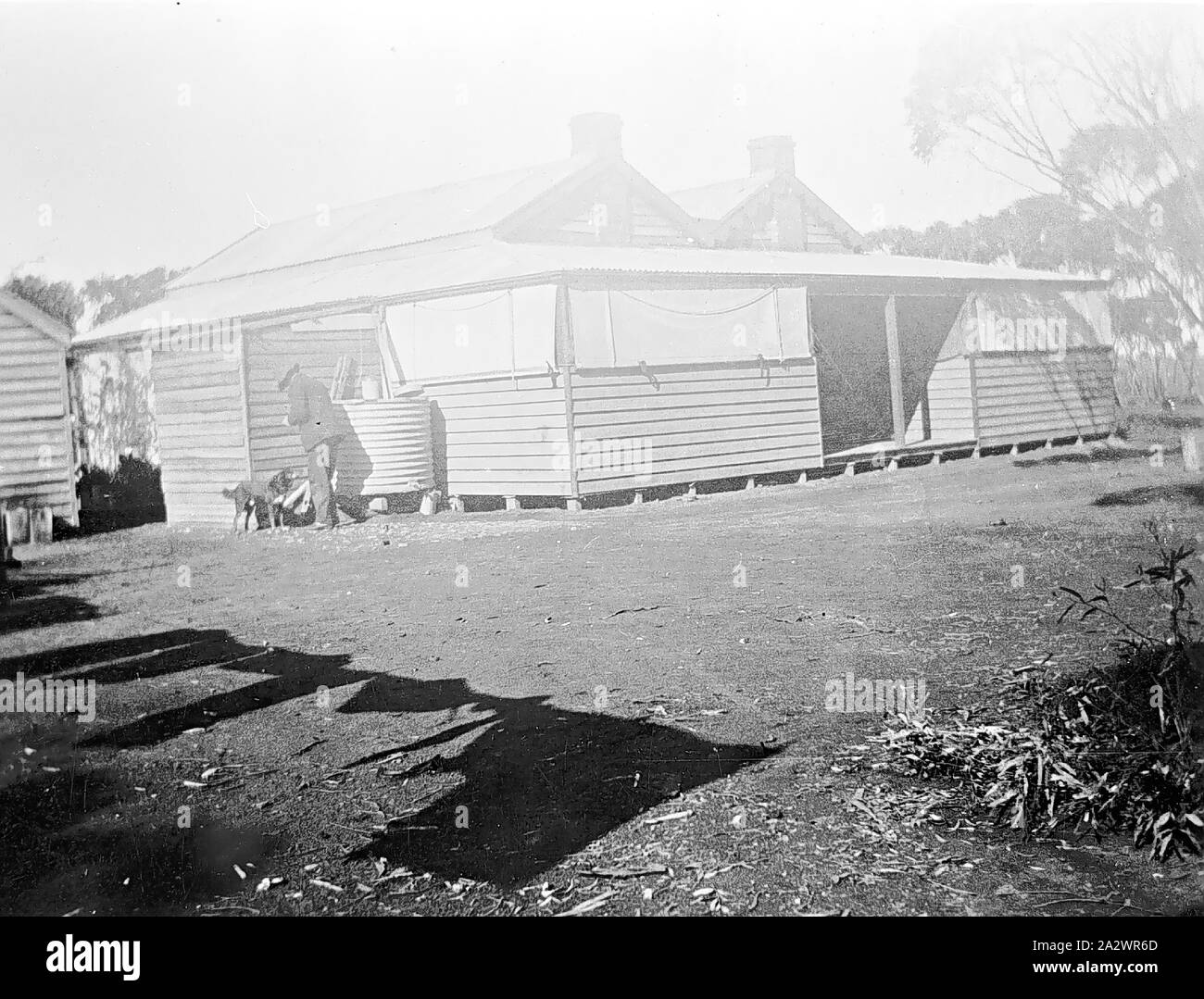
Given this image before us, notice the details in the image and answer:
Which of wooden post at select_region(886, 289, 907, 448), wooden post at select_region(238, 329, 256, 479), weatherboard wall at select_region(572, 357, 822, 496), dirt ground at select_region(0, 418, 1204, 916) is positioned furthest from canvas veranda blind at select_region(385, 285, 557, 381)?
wooden post at select_region(886, 289, 907, 448)

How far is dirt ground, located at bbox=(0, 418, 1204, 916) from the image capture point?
3439 mm

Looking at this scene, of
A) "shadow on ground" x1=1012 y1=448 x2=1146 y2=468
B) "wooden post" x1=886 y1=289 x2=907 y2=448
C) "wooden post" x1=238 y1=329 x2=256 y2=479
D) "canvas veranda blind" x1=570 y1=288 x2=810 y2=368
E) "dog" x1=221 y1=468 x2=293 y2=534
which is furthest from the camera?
"wooden post" x1=886 y1=289 x2=907 y2=448

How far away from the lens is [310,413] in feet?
36.9

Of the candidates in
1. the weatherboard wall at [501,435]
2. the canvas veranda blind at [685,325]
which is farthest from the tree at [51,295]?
the canvas veranda blind at [685,325]

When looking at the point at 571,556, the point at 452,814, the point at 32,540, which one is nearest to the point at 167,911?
the point at 452,814

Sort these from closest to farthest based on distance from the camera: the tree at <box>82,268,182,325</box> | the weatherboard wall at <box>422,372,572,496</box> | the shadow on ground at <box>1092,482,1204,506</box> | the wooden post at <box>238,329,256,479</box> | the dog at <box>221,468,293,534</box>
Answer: the tree at <box>82,268,182,325</box>
the shadow on ground at <box>1092,482,1204,506</box>
the dog at <box>221,468,293,534</box>
the wooden post at <box>238,329,256,479</box>
the weatherboard wall at <box>422,372,572,496</box>

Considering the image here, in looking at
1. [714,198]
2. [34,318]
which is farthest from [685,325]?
[34,318]

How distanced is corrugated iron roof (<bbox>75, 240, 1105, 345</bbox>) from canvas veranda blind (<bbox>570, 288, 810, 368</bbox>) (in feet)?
0.96

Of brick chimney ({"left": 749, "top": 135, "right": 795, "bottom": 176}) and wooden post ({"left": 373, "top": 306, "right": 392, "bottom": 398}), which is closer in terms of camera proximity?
brick chimney ({"left": 749, "top": 135, "right": 795, "bottom": 176})

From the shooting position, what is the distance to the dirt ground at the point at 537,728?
3.44 metres

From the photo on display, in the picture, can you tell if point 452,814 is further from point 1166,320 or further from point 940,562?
point 1166,320

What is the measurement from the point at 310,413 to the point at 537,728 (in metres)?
7.43

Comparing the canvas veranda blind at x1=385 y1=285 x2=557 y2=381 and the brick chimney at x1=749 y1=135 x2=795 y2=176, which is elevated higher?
the brick chimney at x1=749 y1=135 x2=795 y2=176

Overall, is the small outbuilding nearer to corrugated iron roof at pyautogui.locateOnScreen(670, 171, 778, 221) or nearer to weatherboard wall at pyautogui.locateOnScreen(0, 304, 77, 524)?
weatherboard wall at pyautogui.locateOnScreen(0, 304, 77, 524)
